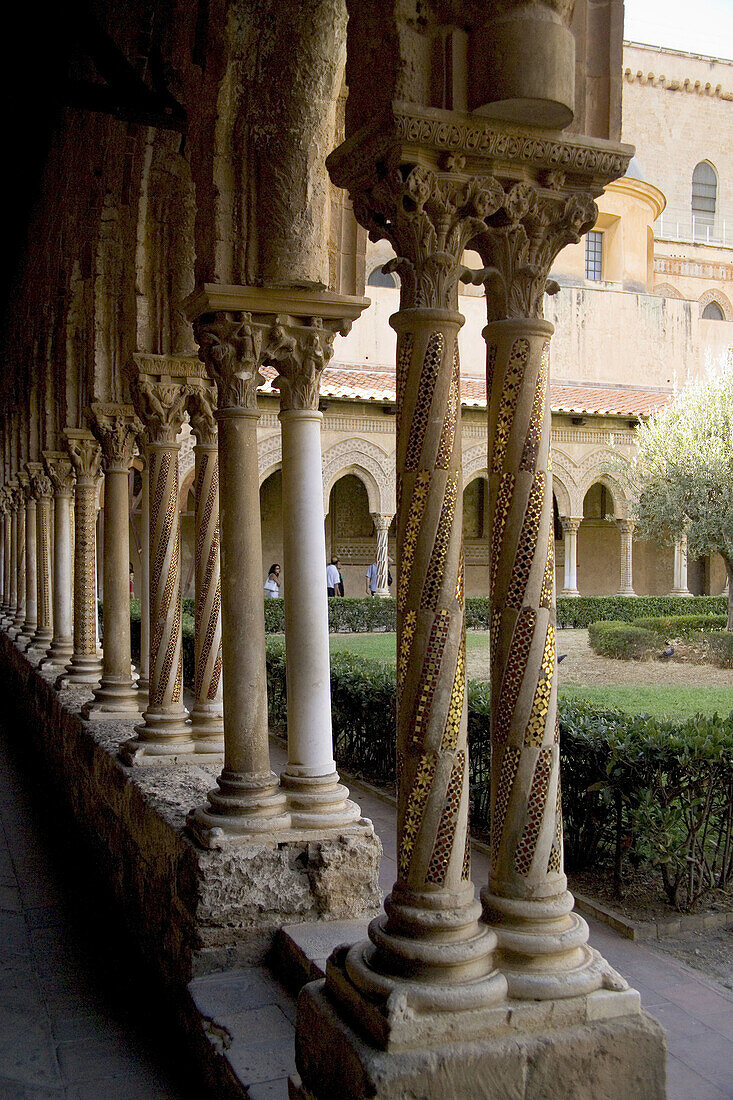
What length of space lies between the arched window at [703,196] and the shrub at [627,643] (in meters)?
24.2

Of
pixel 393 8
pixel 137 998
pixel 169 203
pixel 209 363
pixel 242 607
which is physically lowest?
pixel 137 998

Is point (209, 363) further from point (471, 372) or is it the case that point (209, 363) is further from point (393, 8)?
point (471, 372)

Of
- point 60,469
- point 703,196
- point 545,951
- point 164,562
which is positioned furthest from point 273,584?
point 703,196

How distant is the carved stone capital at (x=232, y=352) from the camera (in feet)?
13.5

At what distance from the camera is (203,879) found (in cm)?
345

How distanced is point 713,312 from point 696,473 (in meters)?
18.9

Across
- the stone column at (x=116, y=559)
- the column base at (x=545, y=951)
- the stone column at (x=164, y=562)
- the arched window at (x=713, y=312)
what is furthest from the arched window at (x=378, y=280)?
the column base at (x=545, y=951)

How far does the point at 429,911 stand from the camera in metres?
2.43

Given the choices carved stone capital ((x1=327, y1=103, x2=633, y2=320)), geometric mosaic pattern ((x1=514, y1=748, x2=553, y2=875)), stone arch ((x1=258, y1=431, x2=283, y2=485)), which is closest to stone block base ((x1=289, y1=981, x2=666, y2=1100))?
geometric mosaic pattern ((x1=514, y1=748, x2=553, y2=875))

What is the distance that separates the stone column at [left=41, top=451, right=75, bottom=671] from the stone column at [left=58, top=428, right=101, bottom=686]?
0.66m

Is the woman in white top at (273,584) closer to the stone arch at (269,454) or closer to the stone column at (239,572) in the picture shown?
the stone arch at (269,454)

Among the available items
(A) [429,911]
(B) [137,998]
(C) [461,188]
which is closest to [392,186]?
(C) [461,188]

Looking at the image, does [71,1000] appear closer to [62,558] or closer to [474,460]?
[62,558]

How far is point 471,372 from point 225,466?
23234 millimetres
